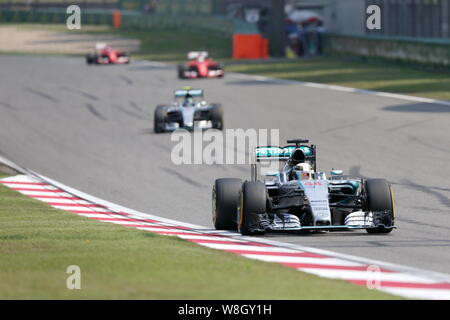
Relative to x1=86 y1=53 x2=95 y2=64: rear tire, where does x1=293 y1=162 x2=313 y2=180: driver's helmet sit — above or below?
below

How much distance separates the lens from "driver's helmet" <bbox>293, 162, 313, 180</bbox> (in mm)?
14113

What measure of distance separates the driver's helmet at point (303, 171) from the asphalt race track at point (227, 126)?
2.81ft

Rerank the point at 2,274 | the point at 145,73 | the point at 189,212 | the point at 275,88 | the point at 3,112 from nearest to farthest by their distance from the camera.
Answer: the point at 2,274 → the point at 189,212 → the point at 3,112 → the point at 275,88 → the point at 145,73

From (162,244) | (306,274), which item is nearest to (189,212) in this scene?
(162,244)

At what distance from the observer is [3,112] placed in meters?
34.0

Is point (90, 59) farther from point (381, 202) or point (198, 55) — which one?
point (381, 202)

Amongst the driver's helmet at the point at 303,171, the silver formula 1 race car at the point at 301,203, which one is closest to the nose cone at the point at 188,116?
the silver formula 1 race car at the point at 301,203

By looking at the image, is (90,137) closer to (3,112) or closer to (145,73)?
(3,112)

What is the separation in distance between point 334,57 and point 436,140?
1081 inches

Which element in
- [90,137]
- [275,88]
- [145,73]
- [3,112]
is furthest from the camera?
[145,73]

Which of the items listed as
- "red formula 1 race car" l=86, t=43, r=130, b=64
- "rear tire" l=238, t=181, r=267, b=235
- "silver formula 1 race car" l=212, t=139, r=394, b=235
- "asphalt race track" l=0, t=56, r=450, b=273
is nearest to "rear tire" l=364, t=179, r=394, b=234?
"silver formula 1 race car" l=212, t=139, r=394, b=235

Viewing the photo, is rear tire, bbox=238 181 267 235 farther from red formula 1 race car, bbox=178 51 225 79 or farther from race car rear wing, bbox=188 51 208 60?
red formula 1 race car, bbox=178 51 225 79

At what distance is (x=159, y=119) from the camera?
2745 centimetres

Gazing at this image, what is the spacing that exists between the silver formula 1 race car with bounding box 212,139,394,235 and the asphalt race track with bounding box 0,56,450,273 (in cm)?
23
